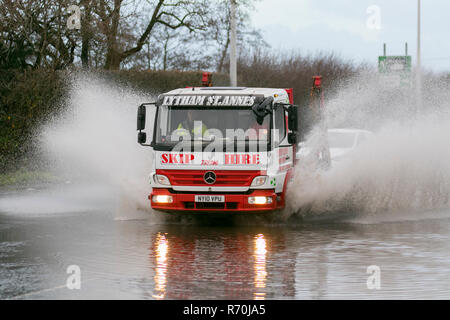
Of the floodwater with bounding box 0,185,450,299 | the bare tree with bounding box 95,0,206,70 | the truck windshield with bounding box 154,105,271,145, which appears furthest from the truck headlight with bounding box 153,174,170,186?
the bare tree with bounding box 95,0,206,70

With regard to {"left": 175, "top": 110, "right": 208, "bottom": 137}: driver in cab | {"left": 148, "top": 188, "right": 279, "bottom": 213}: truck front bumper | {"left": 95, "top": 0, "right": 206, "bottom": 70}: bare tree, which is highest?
{"left": 95, "top": 0, "right": 206, "bottom": 70}: bare tree

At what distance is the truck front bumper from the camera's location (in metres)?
15.6

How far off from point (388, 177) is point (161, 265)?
9037 millimetres

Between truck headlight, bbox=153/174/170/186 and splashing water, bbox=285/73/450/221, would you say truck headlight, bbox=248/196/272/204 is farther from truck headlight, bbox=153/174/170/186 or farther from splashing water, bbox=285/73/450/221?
truck headlight, bbox=153/174/170/186

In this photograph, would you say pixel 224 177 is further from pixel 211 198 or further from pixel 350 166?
pixel 350 166

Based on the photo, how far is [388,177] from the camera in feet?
63.5

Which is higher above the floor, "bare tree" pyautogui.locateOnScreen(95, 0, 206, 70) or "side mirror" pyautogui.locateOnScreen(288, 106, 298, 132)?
"bare tree" pyautogui.locateOnScreen(95, 0, 206, 70)

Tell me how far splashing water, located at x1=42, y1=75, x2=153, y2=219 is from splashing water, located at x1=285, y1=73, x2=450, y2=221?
10.3ft

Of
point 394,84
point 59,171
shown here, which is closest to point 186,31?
point 394,84

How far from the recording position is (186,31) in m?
41.7

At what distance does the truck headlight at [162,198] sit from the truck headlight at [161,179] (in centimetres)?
21

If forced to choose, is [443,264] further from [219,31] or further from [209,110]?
[219,31]

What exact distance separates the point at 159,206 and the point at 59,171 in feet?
49.6

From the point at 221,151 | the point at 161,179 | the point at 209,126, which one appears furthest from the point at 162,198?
the point at 209,126
